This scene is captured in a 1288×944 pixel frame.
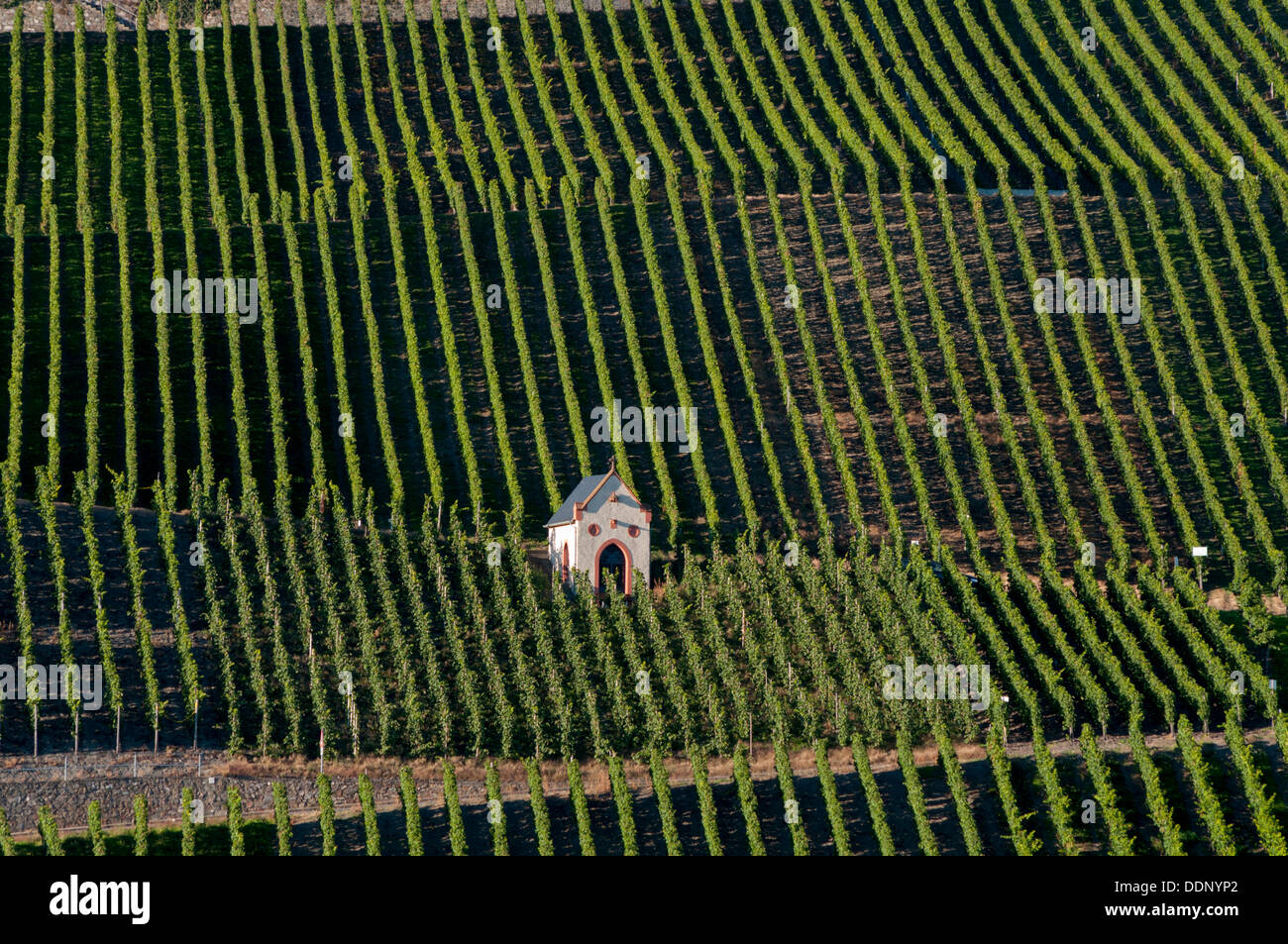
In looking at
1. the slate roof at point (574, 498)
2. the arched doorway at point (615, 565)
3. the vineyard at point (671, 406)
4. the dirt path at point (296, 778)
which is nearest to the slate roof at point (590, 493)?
the slate roof at point (574, 498)

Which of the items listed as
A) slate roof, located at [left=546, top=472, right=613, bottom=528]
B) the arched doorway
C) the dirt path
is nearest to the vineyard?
the dirt path

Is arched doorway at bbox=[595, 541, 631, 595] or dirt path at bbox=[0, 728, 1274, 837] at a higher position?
arched doorway at bbox=[595, 541, 631, 595]

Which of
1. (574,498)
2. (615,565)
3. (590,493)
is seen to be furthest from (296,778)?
(574,498)

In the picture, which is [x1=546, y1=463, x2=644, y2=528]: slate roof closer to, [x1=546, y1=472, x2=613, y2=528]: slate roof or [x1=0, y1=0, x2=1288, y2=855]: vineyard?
[x1=546, y1=472, x2=613, y2=528]: slate roof

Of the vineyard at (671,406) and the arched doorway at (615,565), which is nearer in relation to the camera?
the vineyard at (671,406)

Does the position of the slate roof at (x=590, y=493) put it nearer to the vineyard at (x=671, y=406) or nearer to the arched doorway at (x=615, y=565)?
the arched doorway at (x=615, y=565)

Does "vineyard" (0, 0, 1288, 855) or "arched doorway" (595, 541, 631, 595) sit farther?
"arched doorway" (595, 541, 631, 595)

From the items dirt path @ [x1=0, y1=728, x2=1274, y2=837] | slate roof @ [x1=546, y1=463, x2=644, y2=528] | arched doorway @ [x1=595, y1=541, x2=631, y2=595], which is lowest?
dirt path @ [x1=0, y1=728, x2=1274, y2=837]
